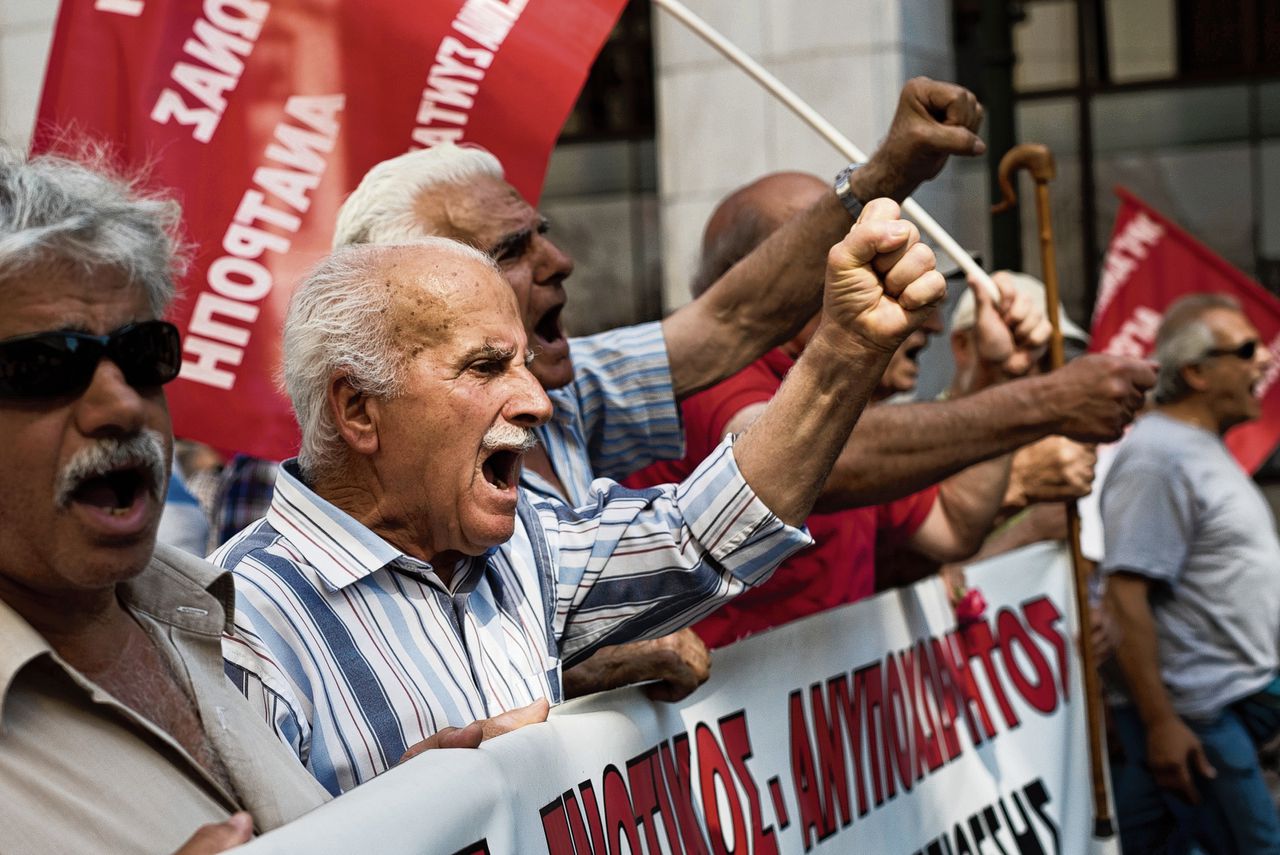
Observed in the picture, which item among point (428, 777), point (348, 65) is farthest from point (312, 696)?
point (348, 65)

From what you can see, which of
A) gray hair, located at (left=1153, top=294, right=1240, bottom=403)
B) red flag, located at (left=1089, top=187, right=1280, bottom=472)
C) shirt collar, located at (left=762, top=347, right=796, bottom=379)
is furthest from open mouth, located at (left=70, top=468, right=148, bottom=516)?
red flag, located at (left=1089, top=187, right=1280, bottom=472)

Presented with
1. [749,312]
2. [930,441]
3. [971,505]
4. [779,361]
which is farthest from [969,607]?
[749,312]

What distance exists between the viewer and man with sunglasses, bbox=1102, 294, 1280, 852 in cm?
568

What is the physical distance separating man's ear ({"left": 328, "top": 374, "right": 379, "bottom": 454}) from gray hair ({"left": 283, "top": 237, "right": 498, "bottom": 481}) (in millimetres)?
12

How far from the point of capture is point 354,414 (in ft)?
8.20

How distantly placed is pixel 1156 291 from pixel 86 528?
675cm

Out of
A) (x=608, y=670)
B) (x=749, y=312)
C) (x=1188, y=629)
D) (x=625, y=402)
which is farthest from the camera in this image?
(x=1188, y=629)

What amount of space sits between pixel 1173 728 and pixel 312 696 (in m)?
4.06

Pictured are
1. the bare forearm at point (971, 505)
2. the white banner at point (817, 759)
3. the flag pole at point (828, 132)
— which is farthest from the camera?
the bare forearm at point (971, 505)

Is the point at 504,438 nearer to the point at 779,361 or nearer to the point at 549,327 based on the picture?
the point at 549,327

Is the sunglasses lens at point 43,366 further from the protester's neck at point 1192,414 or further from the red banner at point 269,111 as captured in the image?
the protester's neck at point 1192,414

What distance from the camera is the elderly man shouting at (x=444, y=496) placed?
234cm

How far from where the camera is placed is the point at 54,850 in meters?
1.64

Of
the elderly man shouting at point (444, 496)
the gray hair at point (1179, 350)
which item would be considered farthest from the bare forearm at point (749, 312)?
the gray hair at point (1179, 350)
